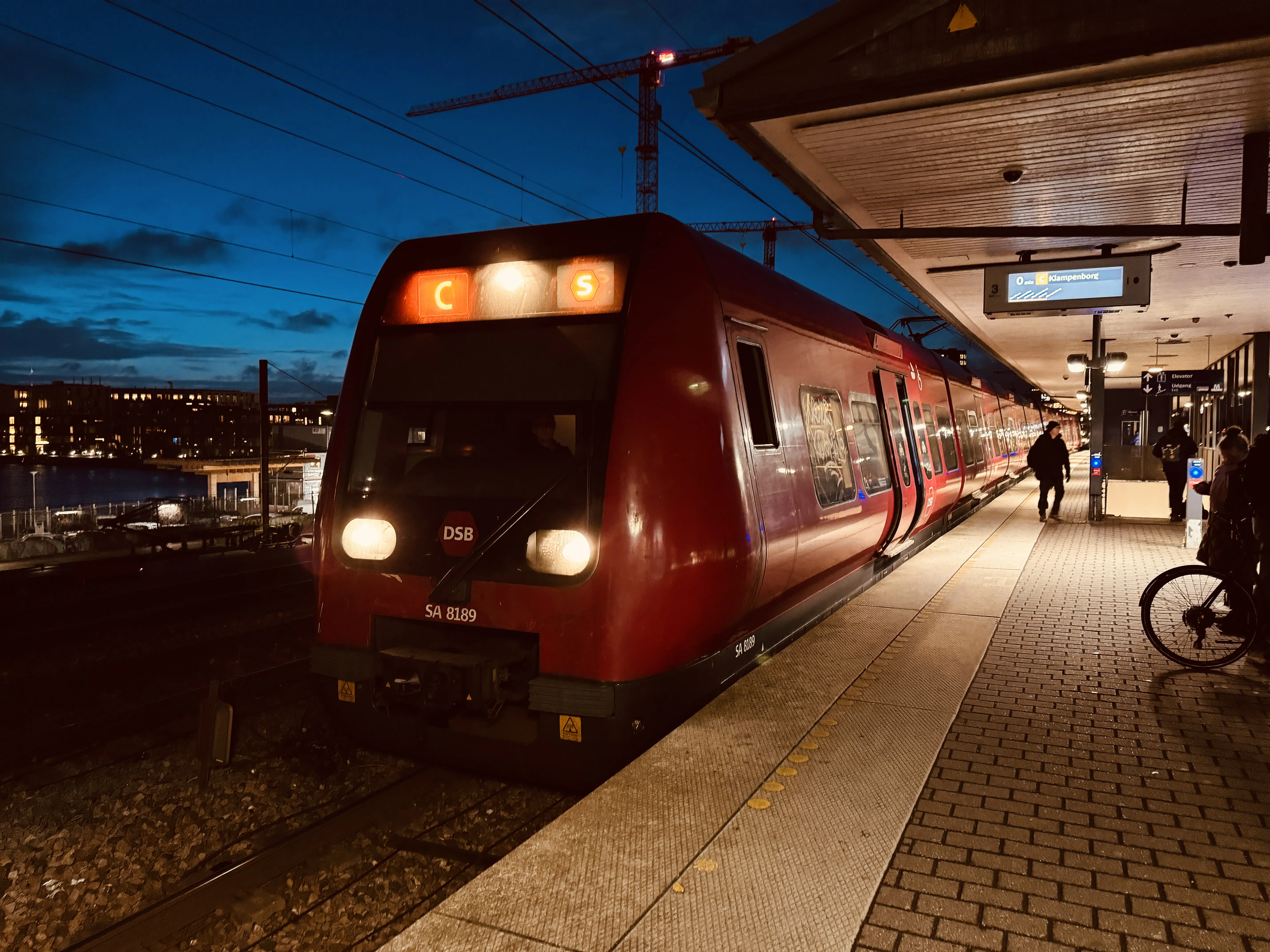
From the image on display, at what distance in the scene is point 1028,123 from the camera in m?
6.59

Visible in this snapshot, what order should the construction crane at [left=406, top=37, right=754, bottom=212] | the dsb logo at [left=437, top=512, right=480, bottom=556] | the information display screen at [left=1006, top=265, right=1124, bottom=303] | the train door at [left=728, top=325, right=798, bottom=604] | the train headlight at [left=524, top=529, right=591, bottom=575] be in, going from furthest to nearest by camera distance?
the construction crane at [left=406, top=37, right=754, bottom=212], the information display screen at [left=1006, top=265, right=1124, bottom=303], the train door at [left=728, top=325, right=798, bottom=604], the dsb logo at [left=437, top=512, right=480, bottom=556], the train headlight at [left=524, top=529, right=591, bottom=575]

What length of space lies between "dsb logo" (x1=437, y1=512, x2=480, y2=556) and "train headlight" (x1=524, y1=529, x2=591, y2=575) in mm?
323

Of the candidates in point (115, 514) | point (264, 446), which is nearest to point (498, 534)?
point (264, 446)

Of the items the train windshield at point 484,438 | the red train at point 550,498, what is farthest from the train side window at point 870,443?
the train windshield at point 484,438

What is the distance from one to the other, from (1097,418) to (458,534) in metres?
14.7

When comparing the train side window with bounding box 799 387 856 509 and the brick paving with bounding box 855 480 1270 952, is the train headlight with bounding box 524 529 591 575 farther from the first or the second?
the train side window with bounding box 799 387 856 509

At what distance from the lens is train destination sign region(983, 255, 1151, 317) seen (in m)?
9.34

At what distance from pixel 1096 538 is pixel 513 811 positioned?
36.7 feet

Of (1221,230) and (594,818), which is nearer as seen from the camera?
(594,818)

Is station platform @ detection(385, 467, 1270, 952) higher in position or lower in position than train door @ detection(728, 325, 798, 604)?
lower

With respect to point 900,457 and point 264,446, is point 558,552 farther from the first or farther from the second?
point 264,446

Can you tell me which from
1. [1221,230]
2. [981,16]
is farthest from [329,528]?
[1221,230]

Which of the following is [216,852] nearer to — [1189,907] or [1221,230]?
[1189,907]

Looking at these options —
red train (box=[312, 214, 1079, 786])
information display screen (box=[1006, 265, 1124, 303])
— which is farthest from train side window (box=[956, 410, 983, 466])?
red train (box=[312, 214, 1079, 786])
